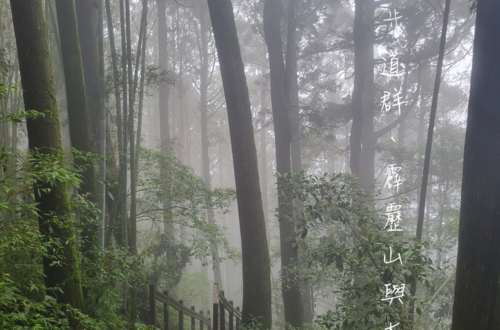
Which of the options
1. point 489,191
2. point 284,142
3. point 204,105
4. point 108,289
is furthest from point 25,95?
point 204,105

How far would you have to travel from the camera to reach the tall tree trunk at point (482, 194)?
119 inches

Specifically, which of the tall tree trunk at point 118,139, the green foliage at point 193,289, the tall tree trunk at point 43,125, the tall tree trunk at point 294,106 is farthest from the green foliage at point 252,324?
the green foliage at point 193,289

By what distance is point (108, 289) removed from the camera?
13.1ft

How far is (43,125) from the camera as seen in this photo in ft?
10.3

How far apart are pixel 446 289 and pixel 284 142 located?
4.89 meters

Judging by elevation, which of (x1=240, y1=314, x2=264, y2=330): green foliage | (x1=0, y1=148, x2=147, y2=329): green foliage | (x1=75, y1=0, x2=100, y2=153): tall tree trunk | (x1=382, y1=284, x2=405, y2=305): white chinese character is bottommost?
(x1=240, y1=314, x2=264, y2=330): green foliage

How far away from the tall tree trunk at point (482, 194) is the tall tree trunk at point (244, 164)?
9.05ft

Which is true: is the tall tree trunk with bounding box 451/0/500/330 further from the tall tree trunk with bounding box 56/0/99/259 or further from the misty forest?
the tall tree trunk with bounding box 56/0/99/259

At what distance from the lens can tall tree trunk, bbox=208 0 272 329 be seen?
17.7ft

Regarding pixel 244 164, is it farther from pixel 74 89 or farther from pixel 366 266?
pixel 74 89

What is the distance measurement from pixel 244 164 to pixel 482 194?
3.18 meters

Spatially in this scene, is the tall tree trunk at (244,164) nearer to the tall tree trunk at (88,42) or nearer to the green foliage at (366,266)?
the green foliage at (366,266)

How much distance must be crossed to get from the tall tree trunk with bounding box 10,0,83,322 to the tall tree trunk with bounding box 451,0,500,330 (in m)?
3.41

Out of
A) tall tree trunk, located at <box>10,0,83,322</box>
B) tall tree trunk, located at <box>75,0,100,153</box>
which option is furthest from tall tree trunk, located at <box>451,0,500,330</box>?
tall tree trunk, located at <box>75,0,100,153</box>
